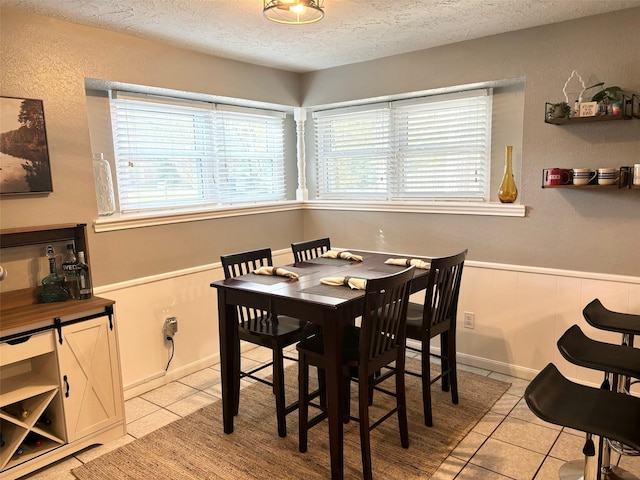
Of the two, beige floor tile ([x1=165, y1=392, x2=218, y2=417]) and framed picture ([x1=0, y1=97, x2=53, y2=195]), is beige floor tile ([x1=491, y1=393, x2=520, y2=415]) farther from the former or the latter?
framed picture ([x1=0, y1=97, x2=53, y2=195])

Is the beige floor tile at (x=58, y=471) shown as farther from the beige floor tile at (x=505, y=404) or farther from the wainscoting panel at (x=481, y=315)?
the beige floor tile at (x=505, y=404)

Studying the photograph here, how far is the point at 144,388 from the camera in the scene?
10.8 ft

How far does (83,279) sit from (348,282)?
1.51 meters

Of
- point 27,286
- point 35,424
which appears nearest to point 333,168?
point 27,286

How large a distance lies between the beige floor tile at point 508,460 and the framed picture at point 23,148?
2.81 metres

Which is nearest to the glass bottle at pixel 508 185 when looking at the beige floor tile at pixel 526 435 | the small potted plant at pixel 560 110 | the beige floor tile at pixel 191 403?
the small potted plant at pixel 560 110

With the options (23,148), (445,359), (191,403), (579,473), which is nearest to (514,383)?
(445,359)

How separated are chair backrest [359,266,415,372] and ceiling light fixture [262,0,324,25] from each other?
4.38 ft

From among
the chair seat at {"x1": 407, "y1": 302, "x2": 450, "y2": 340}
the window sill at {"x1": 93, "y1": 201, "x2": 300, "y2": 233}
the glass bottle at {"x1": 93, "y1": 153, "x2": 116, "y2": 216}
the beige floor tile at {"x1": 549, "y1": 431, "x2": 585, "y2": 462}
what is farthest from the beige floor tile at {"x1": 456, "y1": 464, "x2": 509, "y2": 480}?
the glass bottle at {"x1": 93, "y1": 153, "x2": 116, "y2": 216}

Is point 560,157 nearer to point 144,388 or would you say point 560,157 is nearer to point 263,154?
point 263,154

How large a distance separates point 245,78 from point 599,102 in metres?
2.53

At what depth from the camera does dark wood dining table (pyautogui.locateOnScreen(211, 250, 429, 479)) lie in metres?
2.21

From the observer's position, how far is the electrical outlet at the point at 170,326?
11.2 ft

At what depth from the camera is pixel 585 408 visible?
1711 mm
